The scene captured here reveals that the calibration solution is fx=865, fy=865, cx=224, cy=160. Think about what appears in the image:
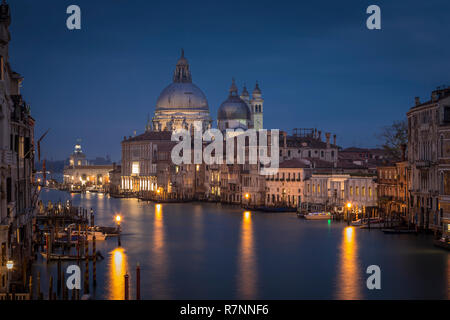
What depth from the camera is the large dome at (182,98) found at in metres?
107

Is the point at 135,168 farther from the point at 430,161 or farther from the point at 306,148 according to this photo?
the point at 430,161

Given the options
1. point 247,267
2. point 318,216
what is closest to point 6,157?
point 247,267

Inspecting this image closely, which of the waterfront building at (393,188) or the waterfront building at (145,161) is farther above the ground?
the waterfront building at (145,161)

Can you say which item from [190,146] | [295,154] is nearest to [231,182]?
[295,154]

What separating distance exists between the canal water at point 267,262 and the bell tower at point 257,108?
5563 centimetres

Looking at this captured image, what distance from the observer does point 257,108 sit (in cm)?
9931

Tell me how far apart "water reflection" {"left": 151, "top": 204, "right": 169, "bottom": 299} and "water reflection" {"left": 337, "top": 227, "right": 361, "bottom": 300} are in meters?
4.60

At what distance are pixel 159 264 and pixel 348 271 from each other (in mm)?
6014

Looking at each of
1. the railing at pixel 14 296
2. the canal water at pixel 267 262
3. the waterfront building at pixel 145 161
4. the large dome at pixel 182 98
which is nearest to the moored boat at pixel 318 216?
the canal water at pixel 267 262

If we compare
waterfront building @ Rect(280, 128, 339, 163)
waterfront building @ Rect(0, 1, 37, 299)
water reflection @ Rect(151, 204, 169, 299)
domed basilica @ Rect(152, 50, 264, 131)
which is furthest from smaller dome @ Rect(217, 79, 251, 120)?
waterfront building @ Rect(0, 1, 37, 299)

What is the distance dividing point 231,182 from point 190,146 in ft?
56.2

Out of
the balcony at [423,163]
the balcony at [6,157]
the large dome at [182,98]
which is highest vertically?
the large dome at [182,98]

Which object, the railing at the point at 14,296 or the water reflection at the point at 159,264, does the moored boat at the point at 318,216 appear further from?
the railing at the point at 14,296
